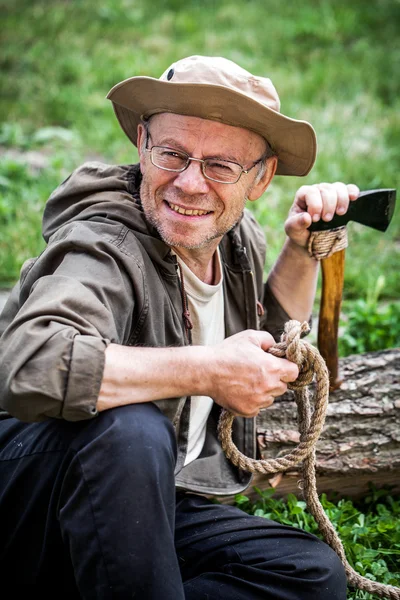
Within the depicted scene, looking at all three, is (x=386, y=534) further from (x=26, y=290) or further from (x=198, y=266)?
(x=26, y=290)

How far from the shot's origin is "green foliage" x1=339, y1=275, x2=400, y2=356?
169 inches

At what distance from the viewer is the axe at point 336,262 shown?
307cm

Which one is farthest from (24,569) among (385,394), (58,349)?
(385,394)

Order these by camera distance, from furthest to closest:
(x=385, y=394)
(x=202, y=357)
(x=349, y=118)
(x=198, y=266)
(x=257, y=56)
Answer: (x=257, y=56) < (x=349, y=118) < (x=385, y=394) < (x=198, y=266) < (x=202, y=357)

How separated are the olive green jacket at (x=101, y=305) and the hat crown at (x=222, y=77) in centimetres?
42

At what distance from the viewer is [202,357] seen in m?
2.22

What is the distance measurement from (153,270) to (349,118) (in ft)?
17.9

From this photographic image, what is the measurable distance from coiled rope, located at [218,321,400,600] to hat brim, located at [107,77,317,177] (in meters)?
0.77

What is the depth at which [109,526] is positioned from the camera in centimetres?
196

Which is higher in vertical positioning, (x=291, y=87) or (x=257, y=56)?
(x=257, y=56)

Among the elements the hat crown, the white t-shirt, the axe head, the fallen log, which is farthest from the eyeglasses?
the fallen log

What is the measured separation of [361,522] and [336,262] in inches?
45.9

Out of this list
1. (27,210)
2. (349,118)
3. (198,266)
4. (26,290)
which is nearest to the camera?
(26,290)

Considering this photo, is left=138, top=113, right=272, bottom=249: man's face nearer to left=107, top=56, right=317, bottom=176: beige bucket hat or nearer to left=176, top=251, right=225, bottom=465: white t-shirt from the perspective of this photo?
left=107, top=56, right=317, bottom=176: beige bucket hat
